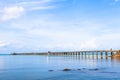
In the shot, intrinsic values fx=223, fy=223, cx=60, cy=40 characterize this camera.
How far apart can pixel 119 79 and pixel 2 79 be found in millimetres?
22866

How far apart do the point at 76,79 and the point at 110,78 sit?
7041 millimetres

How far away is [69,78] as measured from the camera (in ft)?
147

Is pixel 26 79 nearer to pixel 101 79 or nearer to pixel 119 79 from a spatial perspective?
pixel 101 79

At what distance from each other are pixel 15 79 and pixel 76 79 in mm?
12131

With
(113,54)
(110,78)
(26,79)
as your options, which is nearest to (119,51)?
A: (113,54)

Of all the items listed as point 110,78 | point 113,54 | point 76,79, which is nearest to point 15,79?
point 76,79

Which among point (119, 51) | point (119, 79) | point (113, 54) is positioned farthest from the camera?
point (113, 54)

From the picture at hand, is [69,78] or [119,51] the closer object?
[69,78]

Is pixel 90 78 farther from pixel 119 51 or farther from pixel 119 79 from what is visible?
pixel 119 51

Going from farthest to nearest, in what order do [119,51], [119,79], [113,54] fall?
[113,54]
[119,51]
[119,79]

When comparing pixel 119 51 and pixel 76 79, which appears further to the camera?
pixel 119 51

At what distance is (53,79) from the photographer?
4378cm

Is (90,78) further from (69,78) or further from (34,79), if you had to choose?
(34,79)

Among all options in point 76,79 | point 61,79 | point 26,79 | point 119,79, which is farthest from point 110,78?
point 26,79
